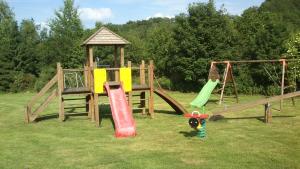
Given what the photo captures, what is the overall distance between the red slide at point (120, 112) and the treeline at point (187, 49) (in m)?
8.45

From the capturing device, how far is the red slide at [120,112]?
11.0 m

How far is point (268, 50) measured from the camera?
76.8ft

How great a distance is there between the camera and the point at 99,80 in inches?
527

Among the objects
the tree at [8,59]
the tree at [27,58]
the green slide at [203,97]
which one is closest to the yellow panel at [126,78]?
the green slide at [203,97]

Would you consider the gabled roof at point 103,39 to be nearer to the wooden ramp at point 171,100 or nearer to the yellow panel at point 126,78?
the yellow panel at point 126,78

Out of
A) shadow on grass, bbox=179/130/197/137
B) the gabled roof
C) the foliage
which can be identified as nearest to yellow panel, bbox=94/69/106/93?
the gabled roof

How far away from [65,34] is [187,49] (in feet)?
61.8

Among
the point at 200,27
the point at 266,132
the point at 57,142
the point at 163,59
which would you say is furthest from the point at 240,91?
the point at 57,142

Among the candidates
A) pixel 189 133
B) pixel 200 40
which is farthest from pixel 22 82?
pixel 189 133

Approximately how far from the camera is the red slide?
10992mm

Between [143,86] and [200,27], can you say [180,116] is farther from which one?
[200,27]

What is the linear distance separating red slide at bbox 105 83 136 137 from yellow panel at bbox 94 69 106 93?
284 millimetres

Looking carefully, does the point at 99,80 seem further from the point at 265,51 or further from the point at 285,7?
the point at 285,7

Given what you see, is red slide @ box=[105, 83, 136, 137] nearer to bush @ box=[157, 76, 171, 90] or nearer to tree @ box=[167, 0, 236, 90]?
tree @ box=[167, 0, 236, 90]
